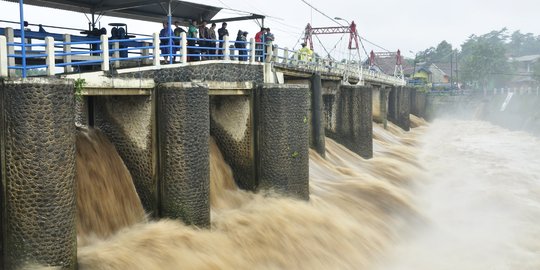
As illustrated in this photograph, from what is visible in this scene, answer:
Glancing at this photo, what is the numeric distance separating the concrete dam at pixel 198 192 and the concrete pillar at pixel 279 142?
1.4 inches

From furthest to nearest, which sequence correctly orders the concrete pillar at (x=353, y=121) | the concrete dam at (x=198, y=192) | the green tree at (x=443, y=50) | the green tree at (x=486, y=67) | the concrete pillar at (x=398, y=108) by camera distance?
the green tree at (x=443, y=50) < the green tree at (x=486, y=67) < the concrete pillar at (x=398, y=108) < the concrete pillar at (x=353, y=121) < the concrete dam at (x=198, y=192)

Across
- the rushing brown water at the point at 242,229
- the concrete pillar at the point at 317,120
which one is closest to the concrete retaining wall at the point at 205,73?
the rushing brown water at the point at 242,229

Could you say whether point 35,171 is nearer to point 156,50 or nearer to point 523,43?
point 156,50

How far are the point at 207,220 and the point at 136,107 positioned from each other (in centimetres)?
297

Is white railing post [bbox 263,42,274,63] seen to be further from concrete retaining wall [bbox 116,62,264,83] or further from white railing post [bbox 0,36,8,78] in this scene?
white railing post [bbox 0,36,8,78]

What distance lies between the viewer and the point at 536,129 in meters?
44.5

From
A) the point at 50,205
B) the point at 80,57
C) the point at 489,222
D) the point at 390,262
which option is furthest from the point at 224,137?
the point at 489,222

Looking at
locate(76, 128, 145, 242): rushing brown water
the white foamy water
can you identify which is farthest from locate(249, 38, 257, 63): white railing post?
the white foamy water

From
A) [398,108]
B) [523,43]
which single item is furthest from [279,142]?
[523,43]

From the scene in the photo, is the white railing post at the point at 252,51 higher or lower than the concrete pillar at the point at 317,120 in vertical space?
higher

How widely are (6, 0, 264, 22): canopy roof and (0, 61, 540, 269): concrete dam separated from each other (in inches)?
89.6

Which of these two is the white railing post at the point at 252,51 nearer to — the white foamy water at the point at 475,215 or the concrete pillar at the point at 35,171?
the white foamy water at the point at 475,215

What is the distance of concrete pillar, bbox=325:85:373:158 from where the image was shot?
74.9ft

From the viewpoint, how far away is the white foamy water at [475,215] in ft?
40.3
